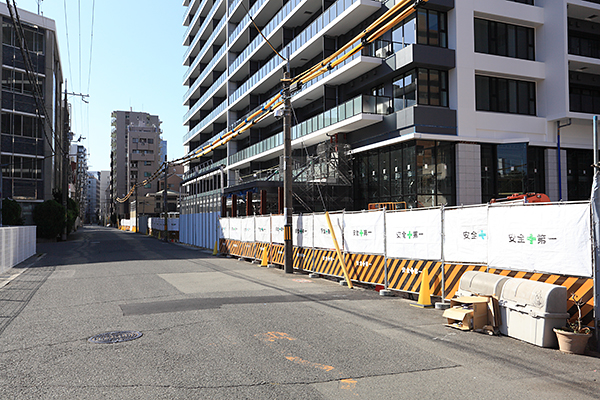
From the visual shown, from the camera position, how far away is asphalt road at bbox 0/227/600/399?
542 cm

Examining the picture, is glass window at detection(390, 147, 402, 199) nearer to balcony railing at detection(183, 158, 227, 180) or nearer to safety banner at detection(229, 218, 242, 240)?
safety banner at detection(229, 218, 242, 240)

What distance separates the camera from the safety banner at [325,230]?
15.2 meters

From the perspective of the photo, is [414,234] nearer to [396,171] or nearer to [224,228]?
[396,171]

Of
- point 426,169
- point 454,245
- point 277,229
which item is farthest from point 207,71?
point 454,245

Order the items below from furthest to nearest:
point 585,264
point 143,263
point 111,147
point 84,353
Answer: point 111,147
point 143,263
point 585,264
point 84,353

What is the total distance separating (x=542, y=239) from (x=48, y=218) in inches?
1767

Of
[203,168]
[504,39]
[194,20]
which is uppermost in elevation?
[194,20]

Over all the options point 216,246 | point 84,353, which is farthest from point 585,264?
point 216,246

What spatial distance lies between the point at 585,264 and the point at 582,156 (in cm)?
2485

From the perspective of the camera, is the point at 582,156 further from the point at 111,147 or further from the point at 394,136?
the point at 111,147

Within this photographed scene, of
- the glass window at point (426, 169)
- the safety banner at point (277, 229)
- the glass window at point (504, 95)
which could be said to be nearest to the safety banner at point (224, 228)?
the safety banner at point (277, 229)

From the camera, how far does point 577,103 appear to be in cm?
2956

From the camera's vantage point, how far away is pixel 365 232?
13.8 m

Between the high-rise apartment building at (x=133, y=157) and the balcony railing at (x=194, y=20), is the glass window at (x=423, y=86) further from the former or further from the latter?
the high-rise apartment building at (x=133, y=157)
